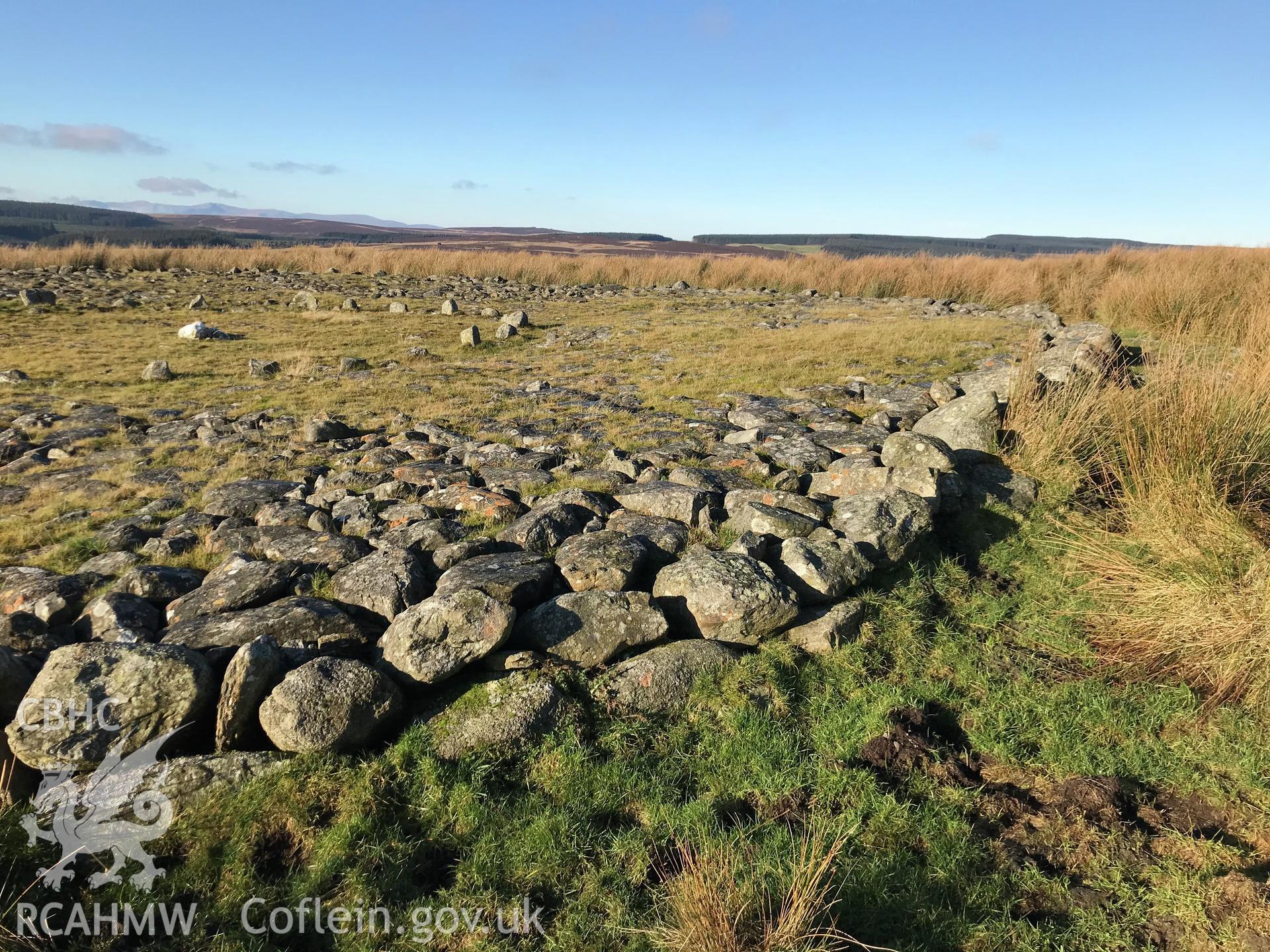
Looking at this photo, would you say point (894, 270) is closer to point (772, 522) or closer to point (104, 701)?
point (772, 522)

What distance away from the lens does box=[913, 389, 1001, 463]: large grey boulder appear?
25.0 ft

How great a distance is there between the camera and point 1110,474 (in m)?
7.00

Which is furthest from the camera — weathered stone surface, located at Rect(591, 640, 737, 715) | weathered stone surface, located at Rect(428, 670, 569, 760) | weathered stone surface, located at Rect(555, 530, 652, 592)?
weathered stone surface, located at Rect(555, 530, 652, 592)

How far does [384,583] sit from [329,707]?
1285mm

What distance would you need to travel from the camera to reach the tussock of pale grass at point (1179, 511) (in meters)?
4.43

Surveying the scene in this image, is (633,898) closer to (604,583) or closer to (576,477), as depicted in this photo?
(604,583)

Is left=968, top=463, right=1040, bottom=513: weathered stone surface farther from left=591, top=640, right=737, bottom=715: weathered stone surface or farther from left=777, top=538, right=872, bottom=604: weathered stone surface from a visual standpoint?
left=591, top=640, right=737, bottom=715: weathered stone surface

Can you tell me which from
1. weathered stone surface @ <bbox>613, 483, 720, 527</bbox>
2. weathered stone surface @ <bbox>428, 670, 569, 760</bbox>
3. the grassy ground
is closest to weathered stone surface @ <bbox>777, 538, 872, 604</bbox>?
the grassy ground

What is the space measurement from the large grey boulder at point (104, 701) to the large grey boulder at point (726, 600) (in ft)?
9.59

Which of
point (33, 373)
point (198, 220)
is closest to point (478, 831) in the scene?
point (33, 373)

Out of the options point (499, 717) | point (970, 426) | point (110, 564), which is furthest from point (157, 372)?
point (970, 426)

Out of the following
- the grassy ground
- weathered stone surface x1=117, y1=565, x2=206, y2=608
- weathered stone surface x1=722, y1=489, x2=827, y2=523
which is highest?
weathered stone surface x1=722, y1=489, x2=827, y2=523

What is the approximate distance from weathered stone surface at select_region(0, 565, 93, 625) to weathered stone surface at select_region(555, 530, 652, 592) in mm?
3602

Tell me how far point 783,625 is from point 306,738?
3.15m
